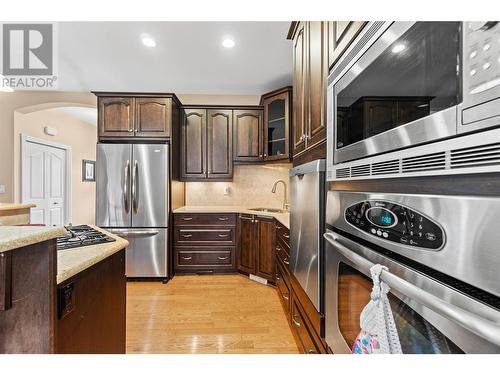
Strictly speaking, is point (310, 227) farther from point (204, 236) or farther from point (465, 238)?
point (204, 236)

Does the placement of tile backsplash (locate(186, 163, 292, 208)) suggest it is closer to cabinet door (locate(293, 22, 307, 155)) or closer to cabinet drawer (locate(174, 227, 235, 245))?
cabinet drawer (locate(174, 227, 235, 245))

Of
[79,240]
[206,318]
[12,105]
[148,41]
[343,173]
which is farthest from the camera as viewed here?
[12,105]

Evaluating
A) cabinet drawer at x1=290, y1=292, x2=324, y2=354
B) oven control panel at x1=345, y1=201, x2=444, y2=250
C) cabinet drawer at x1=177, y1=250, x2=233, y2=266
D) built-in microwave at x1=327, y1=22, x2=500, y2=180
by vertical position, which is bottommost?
cabinet drawer at x1=177, y1=250, x2=233, y2=266

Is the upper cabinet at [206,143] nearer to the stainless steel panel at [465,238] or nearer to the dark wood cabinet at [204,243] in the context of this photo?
the dark wood cabinet at [204,243]

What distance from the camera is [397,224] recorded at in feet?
2.04

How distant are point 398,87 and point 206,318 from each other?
236 centimetres

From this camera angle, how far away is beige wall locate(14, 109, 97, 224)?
13.0ft

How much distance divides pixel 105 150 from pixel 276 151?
2.23 metres

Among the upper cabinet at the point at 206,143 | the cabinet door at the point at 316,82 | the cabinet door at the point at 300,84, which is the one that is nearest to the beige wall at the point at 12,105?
the upper cabinet at the point at 206,143

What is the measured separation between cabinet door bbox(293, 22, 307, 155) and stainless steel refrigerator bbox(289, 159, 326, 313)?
297 mm

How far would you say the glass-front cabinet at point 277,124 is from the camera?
3.22 m

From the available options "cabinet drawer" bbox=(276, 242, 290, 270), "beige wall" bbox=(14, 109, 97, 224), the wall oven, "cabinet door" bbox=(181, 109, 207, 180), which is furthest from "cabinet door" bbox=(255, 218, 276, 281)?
"beige wall" bbox=(14, 109, 97, 224)

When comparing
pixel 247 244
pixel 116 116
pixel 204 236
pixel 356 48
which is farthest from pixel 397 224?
pixel 116 116

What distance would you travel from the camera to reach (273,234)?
3.02 meters
